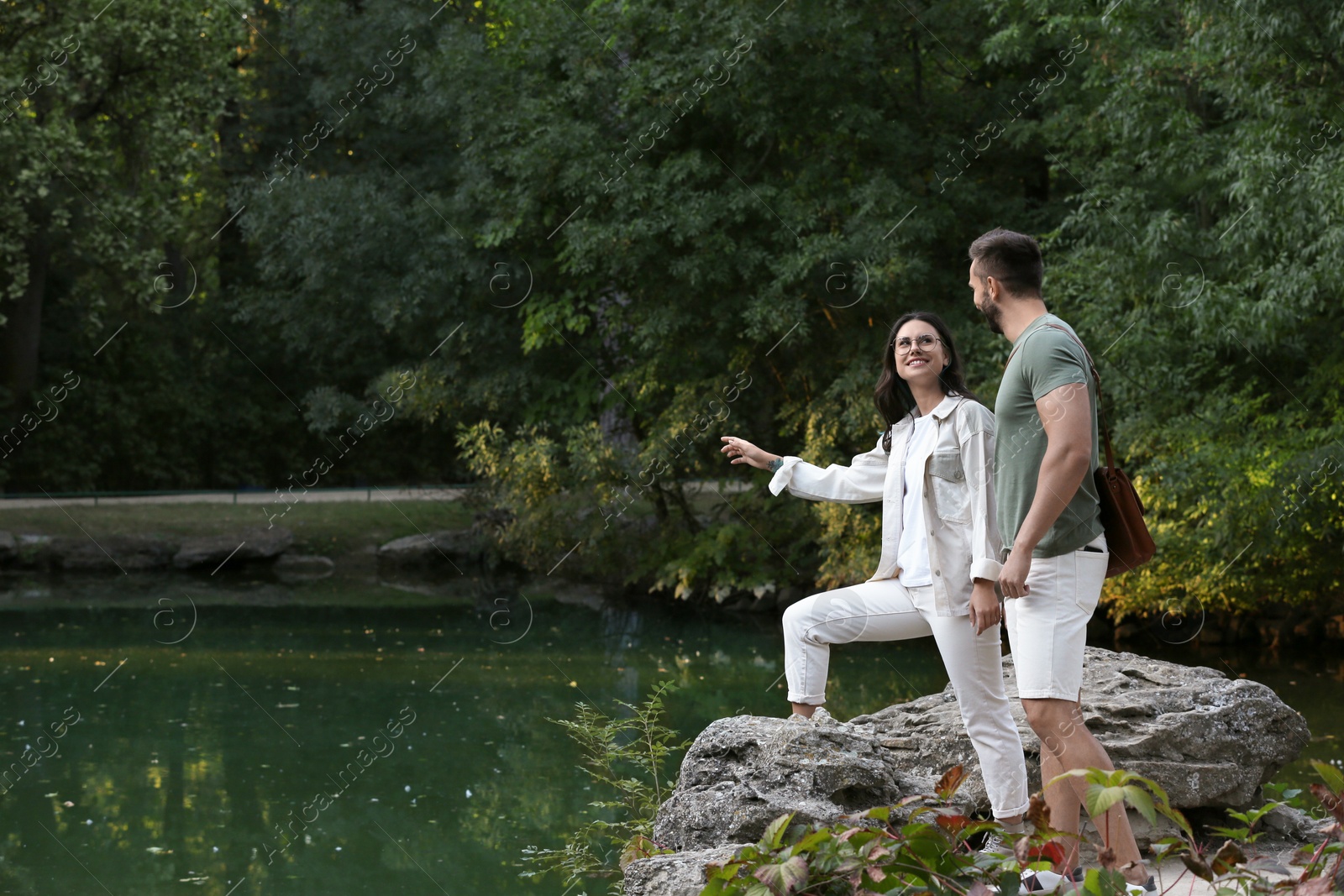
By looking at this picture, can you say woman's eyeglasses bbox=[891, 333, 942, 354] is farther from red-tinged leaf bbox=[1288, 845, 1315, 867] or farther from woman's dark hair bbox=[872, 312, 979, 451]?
red-tinged leaf bbox=[1288, 845, 1315, 867]

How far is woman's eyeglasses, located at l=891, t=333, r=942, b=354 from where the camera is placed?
4.35m

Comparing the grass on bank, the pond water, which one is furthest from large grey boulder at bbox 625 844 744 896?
the grass on bank

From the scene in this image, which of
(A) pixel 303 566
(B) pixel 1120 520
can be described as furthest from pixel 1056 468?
(A) pixel 303 566

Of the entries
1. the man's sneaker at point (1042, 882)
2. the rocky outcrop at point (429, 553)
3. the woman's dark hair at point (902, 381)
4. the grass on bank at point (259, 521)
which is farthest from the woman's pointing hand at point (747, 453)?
the grass on bank at point (259, 521)

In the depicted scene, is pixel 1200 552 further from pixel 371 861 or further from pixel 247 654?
pixel 247 654

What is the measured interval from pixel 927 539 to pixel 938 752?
4.17 ft

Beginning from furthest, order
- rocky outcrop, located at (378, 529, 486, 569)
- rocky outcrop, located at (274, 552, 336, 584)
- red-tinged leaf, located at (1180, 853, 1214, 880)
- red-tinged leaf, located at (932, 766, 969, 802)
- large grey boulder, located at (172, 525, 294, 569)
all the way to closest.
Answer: rocky outcrop, located at (378, 529, 486, 569) → rocky outcrop, located at (274, 552, 336, 584) → large grey boulder, located at (172, 525, 294, 569) → red-tinged leaf, located at (932, 766, 969, 802) → red-tinged leaf, located at (1180, 853, 1214, 880)

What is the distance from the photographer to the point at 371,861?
22.2ft

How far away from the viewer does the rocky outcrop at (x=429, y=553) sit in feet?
71.0

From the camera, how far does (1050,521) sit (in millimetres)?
3328

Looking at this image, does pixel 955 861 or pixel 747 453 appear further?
pixel 747 453

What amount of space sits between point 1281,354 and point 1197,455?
1694mm

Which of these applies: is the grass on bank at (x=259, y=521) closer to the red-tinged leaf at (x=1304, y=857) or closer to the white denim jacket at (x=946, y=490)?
the white denim jacket at (x=946, y=490)

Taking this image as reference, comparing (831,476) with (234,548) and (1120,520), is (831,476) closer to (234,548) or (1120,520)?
(1120,520)
